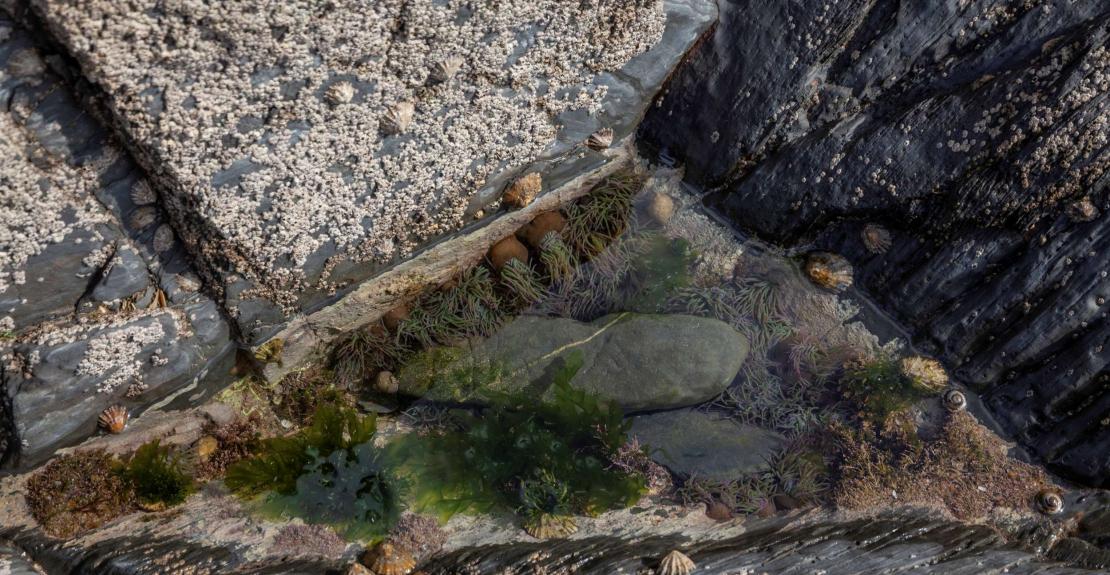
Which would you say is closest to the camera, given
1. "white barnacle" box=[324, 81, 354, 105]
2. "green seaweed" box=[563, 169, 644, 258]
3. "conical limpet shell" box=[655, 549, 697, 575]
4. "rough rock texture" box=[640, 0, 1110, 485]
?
"white barnacle" box=[324, 81, 354, 105]

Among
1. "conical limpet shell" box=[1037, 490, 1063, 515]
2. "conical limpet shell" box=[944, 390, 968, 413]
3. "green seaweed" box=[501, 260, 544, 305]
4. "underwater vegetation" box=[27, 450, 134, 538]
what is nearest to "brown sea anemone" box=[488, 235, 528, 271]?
"green seaweed" box=[501, 260, 544, 305]

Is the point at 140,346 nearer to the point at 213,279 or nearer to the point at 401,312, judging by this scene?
the point at 213,279

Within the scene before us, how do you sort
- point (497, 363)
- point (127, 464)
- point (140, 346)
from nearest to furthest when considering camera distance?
point (140, 346), point (127, 464), point (497, 363)

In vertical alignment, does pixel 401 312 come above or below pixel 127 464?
above

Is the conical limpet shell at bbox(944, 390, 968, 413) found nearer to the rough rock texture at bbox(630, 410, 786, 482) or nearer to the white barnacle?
the rough rock texture at bbox(630, 410, 786, 482)

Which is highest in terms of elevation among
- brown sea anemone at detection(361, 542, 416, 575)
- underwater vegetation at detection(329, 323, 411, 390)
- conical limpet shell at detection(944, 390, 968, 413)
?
conical limpet shell at detection(944, 390, 968, 413)

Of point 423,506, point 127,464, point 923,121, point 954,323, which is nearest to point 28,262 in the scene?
point 127,464
